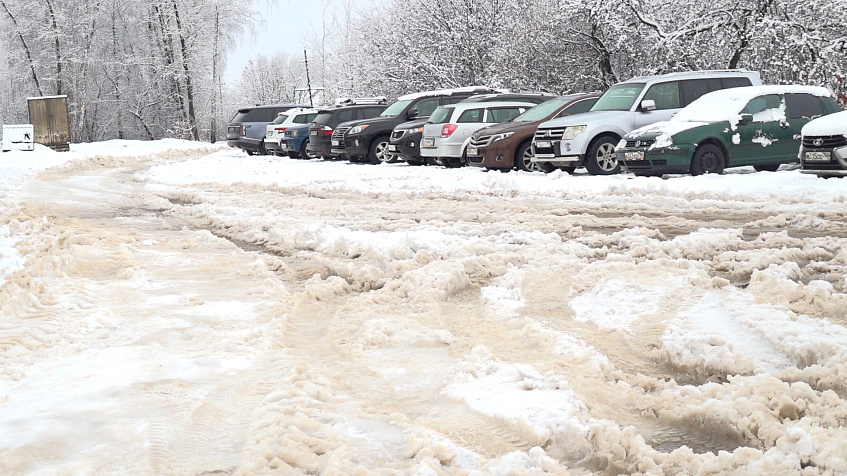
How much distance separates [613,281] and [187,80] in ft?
156

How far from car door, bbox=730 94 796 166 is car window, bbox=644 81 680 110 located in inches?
75.0

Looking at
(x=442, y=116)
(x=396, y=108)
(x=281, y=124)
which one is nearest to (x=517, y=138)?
(x=442, y=116)

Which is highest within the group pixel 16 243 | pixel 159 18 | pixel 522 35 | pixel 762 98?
pixel 159 18

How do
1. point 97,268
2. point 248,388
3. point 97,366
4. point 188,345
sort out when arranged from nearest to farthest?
point 248,388 → point 97,366 → point 188,345 → point 97,268

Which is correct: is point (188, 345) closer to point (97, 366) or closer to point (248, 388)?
point (97, 366)

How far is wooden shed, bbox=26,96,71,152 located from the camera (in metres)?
33.9

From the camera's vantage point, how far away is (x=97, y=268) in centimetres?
660

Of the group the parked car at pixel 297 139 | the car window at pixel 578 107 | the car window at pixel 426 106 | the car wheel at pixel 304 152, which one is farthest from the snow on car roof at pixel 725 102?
the parked car at pixel 297 139

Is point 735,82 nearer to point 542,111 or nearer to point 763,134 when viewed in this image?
point 763,134

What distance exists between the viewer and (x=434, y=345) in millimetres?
4414

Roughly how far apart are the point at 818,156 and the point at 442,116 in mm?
9263

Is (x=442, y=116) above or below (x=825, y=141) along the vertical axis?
above

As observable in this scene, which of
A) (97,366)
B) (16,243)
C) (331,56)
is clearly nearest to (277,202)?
(16,243)

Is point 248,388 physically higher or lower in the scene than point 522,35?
lower
